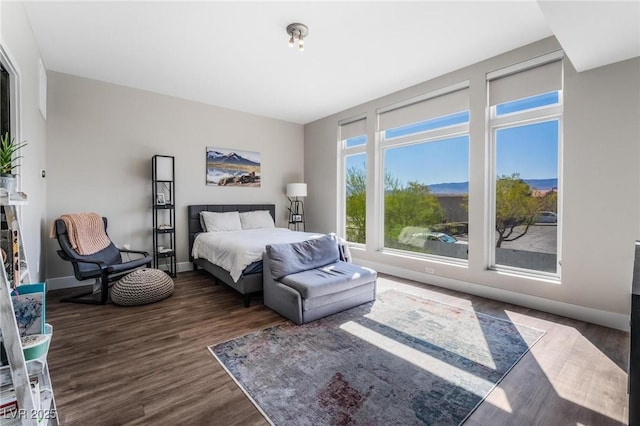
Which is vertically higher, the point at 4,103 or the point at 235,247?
the point at 4,103

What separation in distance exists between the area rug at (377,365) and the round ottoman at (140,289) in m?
1.45

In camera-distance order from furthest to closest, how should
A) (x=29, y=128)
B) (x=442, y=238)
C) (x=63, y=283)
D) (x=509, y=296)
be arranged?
1. (x=442, y=238)
2. (x=63, y=283)
3. (x=509, y=296)
4. (x=29, y=128)

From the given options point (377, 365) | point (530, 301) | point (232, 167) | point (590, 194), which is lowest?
point (377, 365)

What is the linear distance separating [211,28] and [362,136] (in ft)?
9.77

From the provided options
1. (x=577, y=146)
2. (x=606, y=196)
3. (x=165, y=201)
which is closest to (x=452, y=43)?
(x=577, y=146)

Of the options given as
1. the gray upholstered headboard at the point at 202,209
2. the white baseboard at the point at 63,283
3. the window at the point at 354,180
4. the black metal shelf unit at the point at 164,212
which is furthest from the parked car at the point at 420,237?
the white baseboard at the point at 63,283

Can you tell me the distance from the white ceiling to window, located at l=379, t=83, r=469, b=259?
0.49m

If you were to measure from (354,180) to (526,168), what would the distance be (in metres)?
2.67

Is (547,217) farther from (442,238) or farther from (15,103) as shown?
(15,103)

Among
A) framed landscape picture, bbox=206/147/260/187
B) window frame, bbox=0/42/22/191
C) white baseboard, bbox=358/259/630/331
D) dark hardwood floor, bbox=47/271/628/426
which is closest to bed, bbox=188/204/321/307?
dark hardwood floor, bbox=47/271/628/426

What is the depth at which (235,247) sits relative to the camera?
137 inches

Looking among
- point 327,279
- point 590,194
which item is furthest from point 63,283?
point 590,194

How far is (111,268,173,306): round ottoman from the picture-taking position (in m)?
3.24

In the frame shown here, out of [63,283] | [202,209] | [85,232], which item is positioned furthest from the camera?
[202,209]
